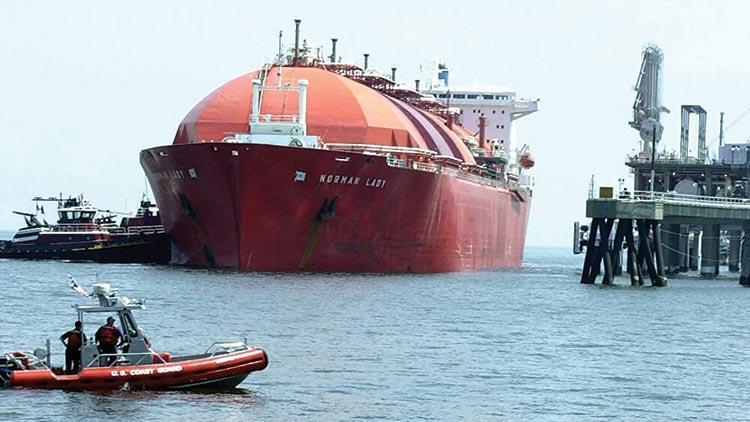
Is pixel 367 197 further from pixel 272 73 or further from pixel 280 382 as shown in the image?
pixel 280 382

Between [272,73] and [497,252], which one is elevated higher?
[272,73]

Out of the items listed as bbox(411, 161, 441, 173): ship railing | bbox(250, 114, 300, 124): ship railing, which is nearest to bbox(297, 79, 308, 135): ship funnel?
bbox(250, 114, 300, 124): ship railing

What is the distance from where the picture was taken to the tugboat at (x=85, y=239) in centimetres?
7969

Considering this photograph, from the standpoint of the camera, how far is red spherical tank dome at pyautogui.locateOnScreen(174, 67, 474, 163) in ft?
237

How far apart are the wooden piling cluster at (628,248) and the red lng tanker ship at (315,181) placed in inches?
327

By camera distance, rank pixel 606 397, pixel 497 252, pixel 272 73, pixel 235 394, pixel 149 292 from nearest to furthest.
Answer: pixel 235 394 → pixel 606 397 → pixel 149 292 → pixel 272 73 → pixel 497 252

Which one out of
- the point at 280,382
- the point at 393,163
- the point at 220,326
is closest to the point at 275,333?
the point at 220,326

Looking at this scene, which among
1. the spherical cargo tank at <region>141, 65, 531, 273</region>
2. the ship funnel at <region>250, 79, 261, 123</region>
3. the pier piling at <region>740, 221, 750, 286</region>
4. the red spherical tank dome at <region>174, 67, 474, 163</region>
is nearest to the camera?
the spherical cargo tank at <region>141, 65, 531, 273</region>

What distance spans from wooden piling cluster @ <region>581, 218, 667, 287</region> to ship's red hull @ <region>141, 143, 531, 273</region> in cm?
784

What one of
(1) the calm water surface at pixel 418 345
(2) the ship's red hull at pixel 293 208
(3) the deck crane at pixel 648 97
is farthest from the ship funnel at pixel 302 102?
(3) the deck crane at pixel 648 97

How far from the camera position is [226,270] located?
64.1m

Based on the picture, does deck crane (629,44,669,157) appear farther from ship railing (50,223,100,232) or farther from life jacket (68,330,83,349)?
life jacket (68,330,83,349)

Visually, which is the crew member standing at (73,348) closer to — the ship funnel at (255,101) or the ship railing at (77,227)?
the ship funnel at (255,101)

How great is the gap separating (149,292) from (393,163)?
16.9 m
